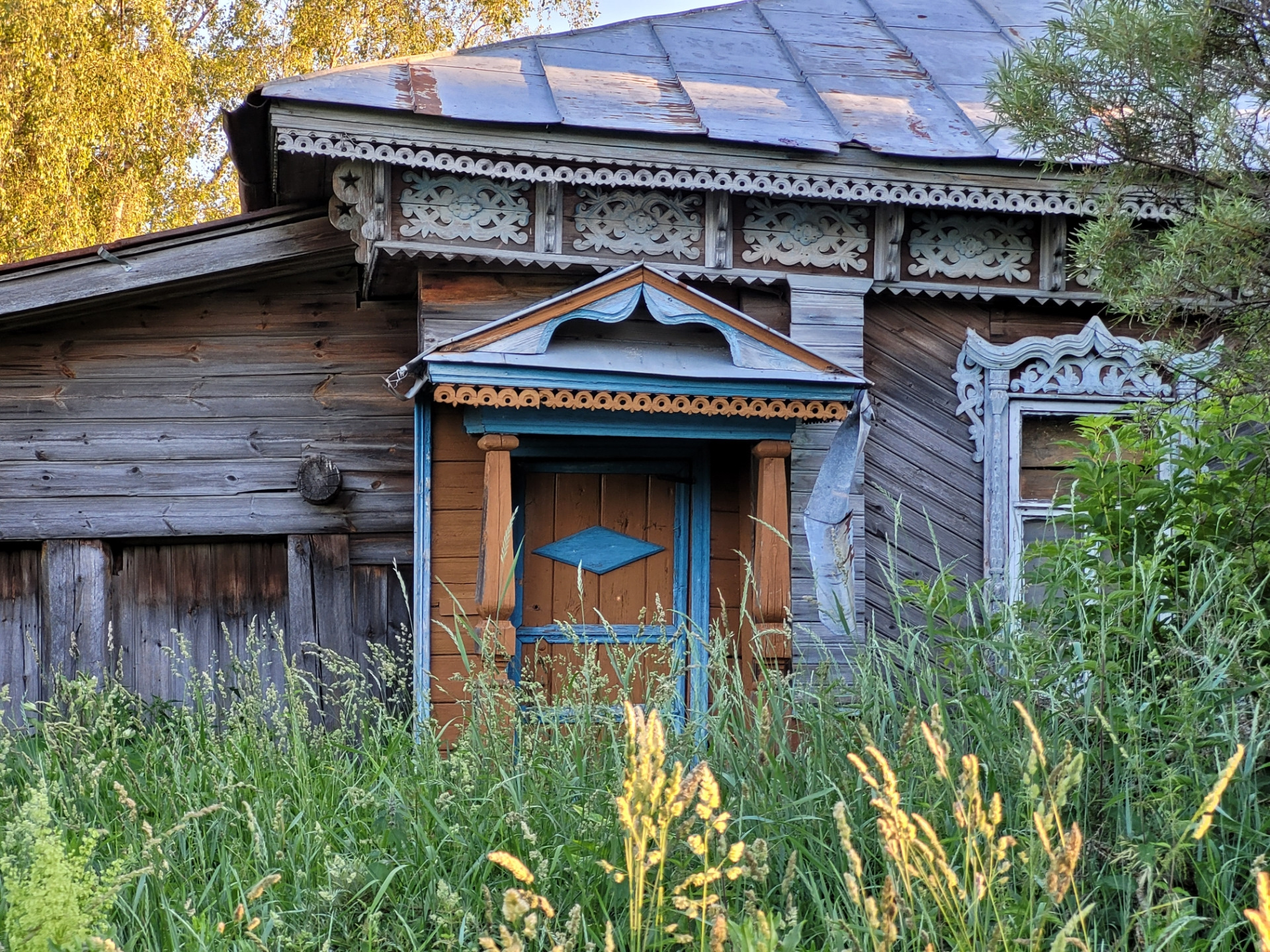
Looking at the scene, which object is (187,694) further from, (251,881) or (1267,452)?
(1267,452)

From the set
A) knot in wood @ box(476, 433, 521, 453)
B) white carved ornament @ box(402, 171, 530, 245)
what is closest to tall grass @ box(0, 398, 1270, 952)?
knot in wood @ box(476, 433, 521, 453)

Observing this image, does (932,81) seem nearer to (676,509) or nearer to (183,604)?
(676,509)

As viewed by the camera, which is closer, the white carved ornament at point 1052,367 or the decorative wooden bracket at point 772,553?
the decorative wooden bracket at point 772,553

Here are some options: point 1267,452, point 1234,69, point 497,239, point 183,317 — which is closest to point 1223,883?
point 1267,452

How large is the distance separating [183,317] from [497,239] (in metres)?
2.38

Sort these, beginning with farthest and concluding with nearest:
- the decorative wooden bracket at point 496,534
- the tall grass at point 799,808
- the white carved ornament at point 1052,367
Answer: the white carved ornament at point 1052,367
the decorative wooden bracket at point 496,534
the tall grass at point 799,808

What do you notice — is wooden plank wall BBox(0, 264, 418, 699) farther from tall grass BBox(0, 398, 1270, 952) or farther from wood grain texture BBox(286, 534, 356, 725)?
tall grass BBox(0, 398, 1270, 952)

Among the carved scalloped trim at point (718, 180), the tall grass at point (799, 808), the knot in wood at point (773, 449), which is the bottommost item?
the tall grass at point (799, 808)

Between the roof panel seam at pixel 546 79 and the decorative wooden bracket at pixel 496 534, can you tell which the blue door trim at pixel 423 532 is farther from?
the roof panel seam at pixel 546 79

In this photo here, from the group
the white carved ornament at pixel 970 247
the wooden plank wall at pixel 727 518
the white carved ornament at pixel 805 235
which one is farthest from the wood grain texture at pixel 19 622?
the white carved ornament at pixel 970 247

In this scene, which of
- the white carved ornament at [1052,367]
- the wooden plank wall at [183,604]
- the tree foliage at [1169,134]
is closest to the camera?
the tree foliage at [1169,134]

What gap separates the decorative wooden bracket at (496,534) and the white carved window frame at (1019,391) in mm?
2966

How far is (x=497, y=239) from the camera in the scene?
627 centimetres

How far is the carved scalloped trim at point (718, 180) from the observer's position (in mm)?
5840
